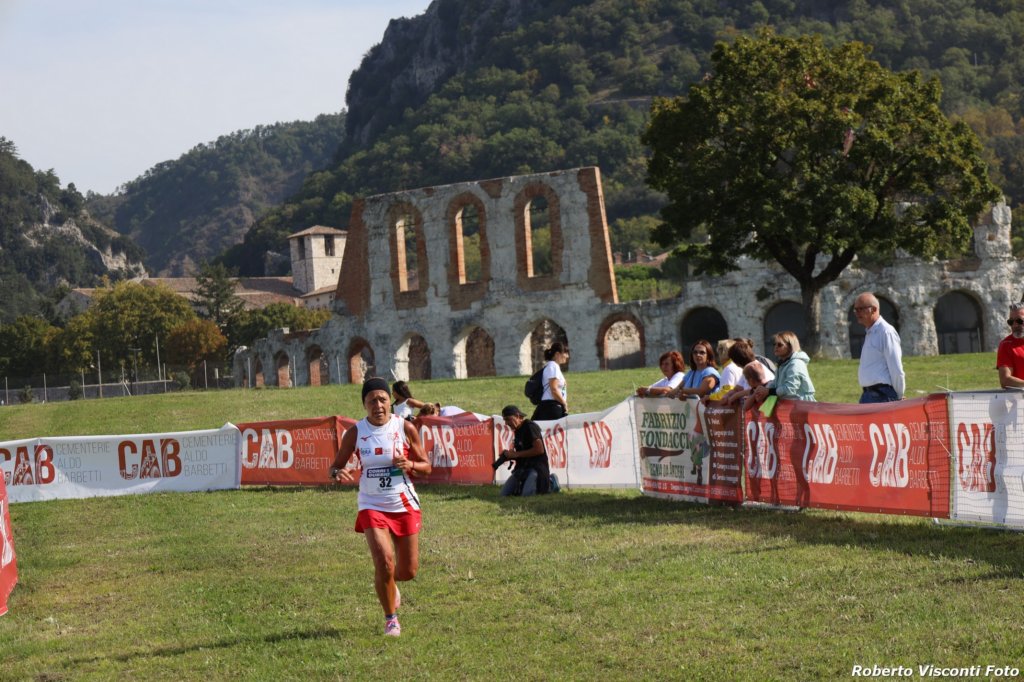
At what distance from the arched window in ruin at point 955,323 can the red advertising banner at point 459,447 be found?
40713 mm

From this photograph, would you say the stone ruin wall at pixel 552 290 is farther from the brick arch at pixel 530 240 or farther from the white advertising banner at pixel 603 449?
the white advertising banner at pixel 603 449

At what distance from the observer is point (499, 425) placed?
726 inches

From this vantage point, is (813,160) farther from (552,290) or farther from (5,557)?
(5,557)

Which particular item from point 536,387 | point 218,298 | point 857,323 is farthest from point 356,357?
point 218,298

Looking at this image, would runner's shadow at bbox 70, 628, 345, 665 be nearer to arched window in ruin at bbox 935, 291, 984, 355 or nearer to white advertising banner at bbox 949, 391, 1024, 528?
white advertising banner at bbox 949, 391, 1024, 528

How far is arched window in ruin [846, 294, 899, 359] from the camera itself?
50828 millimetres

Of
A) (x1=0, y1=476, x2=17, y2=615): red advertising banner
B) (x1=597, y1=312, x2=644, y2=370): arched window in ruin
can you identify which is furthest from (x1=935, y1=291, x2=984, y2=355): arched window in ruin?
(x1=0, y1=476, x2=17, y2=615): red advertising banner

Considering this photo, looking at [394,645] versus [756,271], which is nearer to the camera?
[394,645]

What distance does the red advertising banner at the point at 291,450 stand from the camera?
20.4 meters

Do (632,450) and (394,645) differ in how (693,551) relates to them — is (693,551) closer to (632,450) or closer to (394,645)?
(394,645)

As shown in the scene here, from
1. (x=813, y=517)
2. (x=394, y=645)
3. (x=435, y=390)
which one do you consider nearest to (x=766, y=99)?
(x=435, y=390)

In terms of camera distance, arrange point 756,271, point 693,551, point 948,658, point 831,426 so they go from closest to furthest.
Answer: point 948,658
point 693,551
point 831,426
point 756,271

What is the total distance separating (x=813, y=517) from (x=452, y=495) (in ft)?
20.5

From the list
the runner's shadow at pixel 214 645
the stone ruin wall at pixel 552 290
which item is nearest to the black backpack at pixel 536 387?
the runner's shadow at pixel 214 645
